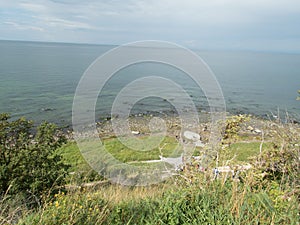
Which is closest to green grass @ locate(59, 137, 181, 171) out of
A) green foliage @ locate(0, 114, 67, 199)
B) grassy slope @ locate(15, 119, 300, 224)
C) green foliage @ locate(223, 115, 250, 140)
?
green foliage @ locate(0, 114, 67, 199)

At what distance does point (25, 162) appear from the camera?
6012 mm

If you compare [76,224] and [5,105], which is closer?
[76,224]

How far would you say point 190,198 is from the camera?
376 cm

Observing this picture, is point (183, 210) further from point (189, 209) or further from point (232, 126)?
point (232, 126)

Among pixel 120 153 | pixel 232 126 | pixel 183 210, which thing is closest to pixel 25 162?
pixel 183 210

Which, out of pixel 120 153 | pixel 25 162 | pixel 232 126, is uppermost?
pixel 232 126

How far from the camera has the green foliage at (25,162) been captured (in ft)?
18.9

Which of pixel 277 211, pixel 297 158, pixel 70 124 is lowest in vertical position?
pixel 70 124

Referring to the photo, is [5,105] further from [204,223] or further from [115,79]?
[204,223]

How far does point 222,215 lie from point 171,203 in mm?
701

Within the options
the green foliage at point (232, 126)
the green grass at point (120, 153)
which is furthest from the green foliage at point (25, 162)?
the green grass at point (120, 153)

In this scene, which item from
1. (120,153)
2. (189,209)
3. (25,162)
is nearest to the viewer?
(189,209)

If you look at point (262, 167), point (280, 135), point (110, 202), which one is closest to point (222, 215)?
point (110, 202)

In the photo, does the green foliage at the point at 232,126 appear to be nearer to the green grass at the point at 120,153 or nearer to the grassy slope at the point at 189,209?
the grassy slope at the point at 189,209
